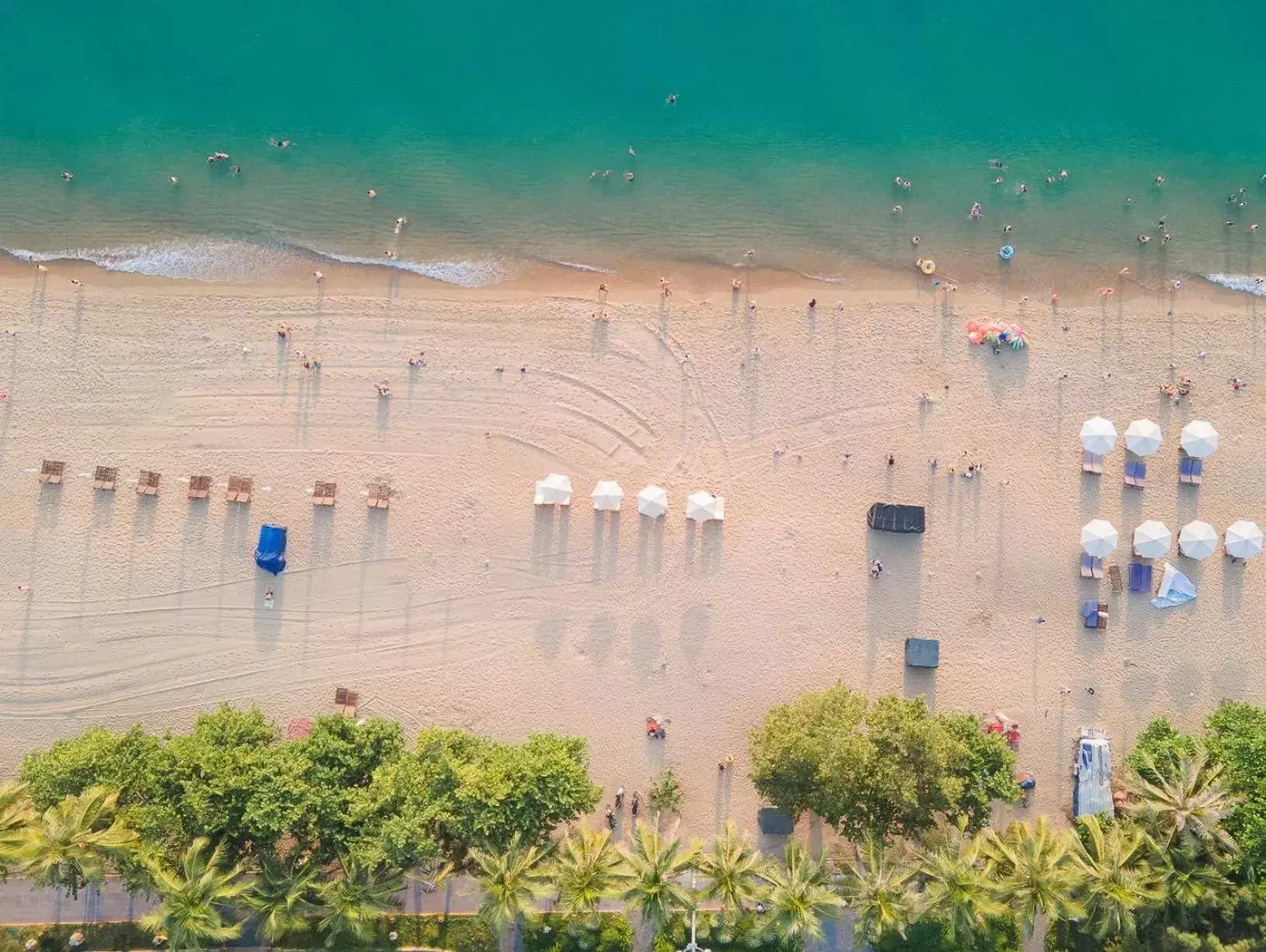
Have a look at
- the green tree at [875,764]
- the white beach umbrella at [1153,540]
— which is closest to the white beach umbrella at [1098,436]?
the white beach umbrella at [1153,540]

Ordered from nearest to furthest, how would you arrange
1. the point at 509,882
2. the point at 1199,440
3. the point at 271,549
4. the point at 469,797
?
the point at 509,882
the point at 469,797
the point at 271,549
the point at 1199,440

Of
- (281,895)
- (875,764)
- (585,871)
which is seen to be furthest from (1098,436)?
(281,895)

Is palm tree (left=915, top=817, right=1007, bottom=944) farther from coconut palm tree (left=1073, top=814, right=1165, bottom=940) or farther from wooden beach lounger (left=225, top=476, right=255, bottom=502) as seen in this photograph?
wooden beach lounger (left=225, top=476, right=255, bottom=502)

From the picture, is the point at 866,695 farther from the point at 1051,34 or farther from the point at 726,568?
the point at 1051,34

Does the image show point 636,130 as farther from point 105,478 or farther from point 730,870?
point 730,870

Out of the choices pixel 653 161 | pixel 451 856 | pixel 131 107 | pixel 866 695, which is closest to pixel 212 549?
pixel 451 856
